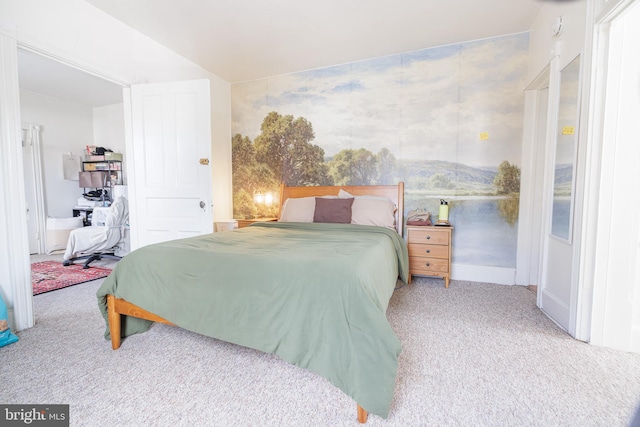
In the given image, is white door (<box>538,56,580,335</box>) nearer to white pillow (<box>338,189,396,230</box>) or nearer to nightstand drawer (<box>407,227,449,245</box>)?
nightstand drawer (<box>407,227,449,245</box>)

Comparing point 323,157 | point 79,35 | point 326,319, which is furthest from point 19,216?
point 323,157

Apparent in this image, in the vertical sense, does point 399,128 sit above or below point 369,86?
below

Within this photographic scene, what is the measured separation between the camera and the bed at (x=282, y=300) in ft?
4.00

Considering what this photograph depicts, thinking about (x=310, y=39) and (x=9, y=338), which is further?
(x=310, y=39)

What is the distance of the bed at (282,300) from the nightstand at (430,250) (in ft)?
3.15

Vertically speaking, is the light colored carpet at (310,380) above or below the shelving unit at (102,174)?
below

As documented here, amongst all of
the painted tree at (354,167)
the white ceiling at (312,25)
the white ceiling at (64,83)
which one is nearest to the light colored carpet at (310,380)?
the painted tree at (354,167)

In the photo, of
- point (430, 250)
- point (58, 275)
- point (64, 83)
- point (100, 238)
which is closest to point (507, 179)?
point (430, 250)

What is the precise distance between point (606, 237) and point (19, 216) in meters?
4.05

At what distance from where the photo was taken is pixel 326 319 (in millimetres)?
1318

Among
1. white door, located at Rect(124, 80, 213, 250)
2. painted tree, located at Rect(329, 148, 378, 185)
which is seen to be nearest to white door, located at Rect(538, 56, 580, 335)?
painted tree, located at Rect(329, 148, 378, 185)

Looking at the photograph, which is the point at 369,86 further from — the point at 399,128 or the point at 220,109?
the point at 220,109

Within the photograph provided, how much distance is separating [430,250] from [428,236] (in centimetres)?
15

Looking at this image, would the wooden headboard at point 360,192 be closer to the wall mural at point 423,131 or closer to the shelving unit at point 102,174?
the wall mural at point 423,131
